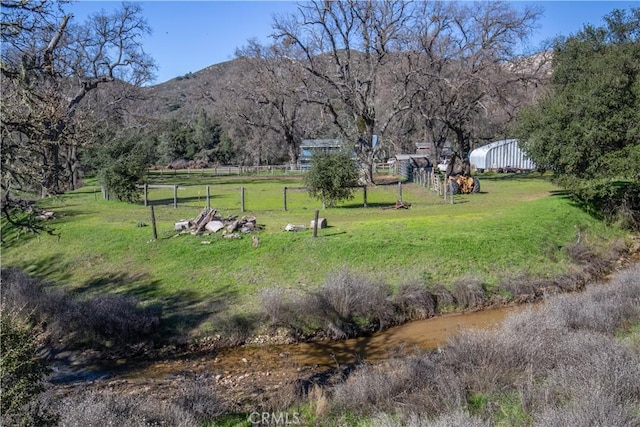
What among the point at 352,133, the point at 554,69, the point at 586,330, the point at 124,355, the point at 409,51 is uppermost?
the point at 409,51

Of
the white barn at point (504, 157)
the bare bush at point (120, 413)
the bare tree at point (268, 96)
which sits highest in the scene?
the bare tree at point (268, 96)

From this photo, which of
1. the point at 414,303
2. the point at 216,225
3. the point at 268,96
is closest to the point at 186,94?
the point at 268,96

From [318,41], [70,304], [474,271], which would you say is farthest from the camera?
[318,41]

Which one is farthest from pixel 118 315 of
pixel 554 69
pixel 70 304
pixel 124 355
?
pixel 554 69

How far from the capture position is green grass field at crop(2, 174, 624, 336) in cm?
1570

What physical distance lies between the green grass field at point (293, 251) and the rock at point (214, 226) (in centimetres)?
57

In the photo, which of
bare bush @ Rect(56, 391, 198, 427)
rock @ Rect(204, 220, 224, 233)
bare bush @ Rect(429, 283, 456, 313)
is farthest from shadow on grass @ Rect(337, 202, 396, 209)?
bare bush @ Rect(56, 391, 198, 427)

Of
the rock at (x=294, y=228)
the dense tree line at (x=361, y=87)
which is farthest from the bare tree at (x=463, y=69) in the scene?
the rock at (x=294, y=228)

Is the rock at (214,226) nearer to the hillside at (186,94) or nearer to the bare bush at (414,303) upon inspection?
the bare bush at (414,303)

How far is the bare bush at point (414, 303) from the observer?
13.9m

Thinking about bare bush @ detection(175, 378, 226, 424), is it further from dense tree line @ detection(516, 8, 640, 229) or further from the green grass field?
dense tree line @ detection(516, 8, 640, 229)

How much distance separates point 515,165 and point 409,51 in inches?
733

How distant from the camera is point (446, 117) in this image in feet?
124

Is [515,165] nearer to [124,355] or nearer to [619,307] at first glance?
[619,307]
